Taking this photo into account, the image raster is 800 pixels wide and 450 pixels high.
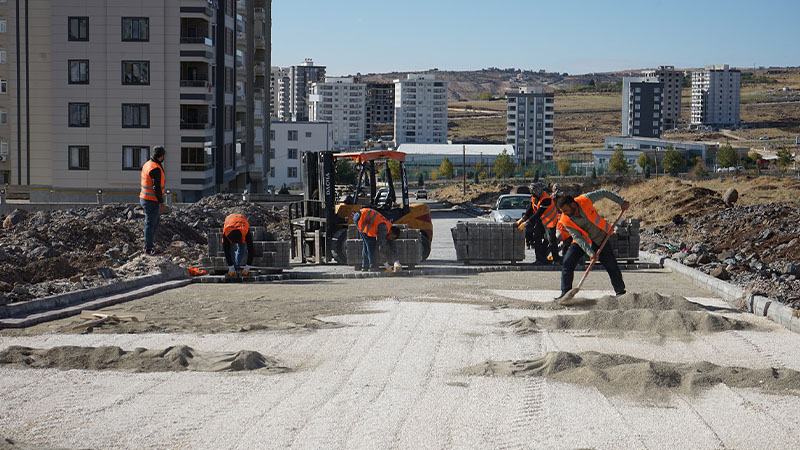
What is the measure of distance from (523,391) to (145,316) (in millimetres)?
6477

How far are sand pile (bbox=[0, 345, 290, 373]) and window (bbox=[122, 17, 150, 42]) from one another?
40805mm

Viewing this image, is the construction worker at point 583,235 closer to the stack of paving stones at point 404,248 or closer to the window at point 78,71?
the stack of paving stones at point 404,248

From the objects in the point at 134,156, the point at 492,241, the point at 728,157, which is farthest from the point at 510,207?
the point at 728,157

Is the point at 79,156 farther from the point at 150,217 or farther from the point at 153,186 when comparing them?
the point at 153,186

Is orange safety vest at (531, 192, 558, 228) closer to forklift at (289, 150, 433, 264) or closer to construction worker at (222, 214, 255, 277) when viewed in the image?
forklift at (289, 150, 433, 264)

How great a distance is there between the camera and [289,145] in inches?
4491

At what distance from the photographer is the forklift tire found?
21203 millimetres

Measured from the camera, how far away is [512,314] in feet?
45.7

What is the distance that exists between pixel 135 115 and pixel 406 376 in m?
43.1

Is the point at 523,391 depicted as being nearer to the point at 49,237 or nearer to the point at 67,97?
the point at 49,237

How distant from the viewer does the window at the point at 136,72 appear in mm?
49375

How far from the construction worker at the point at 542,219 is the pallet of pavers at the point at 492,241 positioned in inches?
18.5

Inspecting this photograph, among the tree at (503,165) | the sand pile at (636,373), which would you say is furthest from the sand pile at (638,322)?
the tree at (503,165)

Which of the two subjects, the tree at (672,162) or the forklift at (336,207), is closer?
the forklift at (336,207)
